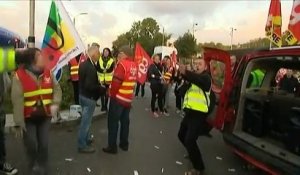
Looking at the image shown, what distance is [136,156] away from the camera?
26.4 ft

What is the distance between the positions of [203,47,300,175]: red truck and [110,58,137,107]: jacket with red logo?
131 centimetres

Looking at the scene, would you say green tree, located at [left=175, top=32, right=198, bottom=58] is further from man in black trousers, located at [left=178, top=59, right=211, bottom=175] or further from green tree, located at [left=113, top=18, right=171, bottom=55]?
man in black trousers, located at [left=178, top=59, right=211, bottom=175]

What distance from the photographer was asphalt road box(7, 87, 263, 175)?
23.3 ft

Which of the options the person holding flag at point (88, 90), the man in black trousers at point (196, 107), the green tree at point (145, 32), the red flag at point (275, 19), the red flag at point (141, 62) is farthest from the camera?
the green tree at point (145, 32)

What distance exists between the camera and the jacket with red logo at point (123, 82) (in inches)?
315

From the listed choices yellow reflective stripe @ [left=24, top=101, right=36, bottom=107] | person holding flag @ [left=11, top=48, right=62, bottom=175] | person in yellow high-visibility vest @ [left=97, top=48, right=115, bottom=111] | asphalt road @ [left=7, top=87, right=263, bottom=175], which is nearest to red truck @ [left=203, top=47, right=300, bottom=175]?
asphalt road @ [left=7, top=87, right=263, bottom=175]

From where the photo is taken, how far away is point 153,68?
13484 mm

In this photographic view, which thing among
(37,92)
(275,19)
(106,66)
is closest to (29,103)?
(37,92)

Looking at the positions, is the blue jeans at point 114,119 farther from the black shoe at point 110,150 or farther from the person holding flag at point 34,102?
the person holding flag at point 34,102

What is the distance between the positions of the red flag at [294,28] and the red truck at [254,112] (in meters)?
0.81

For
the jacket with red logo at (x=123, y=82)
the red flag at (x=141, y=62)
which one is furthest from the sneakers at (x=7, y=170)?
the red flag at (x=141, y=62)

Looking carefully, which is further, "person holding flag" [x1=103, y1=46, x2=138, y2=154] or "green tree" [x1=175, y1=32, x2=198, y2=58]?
"green tree" [x1=175, y1=32, x2=198, y2=58]

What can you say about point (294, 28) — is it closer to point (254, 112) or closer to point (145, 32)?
point (254, 112)

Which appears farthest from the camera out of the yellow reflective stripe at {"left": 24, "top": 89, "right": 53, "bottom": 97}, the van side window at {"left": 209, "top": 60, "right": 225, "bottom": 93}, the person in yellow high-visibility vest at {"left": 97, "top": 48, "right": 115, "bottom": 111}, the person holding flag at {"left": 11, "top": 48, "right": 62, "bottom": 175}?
the person in yellow high-visibility vest at {"left": 97, "top": 48, "right": 115, "bottom": 111}
